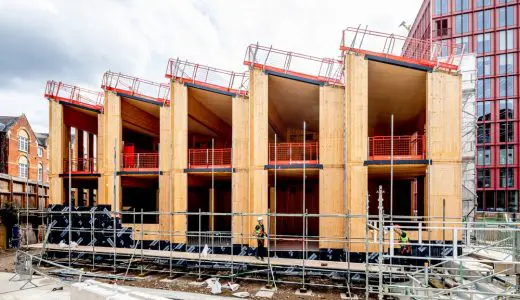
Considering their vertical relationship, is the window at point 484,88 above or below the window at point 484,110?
above

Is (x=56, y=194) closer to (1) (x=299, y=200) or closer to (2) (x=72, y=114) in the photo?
(2) (x=72, y=114)

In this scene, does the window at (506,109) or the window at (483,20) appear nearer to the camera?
the window at (506,109)

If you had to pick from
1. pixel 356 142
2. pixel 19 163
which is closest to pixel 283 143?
pixel 356 142

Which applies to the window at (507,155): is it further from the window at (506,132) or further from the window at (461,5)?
the window at (461,5)

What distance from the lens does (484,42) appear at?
47844 millimetres

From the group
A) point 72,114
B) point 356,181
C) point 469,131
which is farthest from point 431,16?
point 72,114

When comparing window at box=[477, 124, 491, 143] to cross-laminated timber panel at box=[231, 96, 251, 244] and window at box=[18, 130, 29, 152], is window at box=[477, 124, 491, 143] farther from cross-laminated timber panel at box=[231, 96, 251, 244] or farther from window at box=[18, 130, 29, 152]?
window at box=[18, 130, 29, 152]

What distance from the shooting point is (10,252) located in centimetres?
1984

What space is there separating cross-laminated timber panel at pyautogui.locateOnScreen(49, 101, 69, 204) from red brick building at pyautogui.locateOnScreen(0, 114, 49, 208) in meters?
4.62

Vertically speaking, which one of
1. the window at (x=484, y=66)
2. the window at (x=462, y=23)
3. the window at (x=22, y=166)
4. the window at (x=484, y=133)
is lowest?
the window at (x=22, y=166)

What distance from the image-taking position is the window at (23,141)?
3367cm

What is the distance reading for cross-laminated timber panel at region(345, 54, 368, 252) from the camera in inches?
541

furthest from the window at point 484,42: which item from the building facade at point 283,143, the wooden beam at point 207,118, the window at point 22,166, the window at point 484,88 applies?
the window at point 22,166

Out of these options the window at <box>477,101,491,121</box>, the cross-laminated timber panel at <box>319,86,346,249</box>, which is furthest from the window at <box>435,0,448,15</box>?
the cross-laminated timber panel at <box>319,86,346,249</box>
